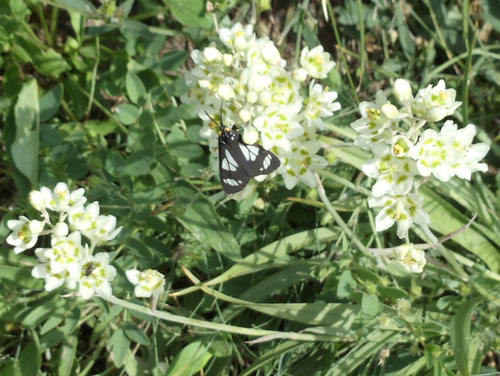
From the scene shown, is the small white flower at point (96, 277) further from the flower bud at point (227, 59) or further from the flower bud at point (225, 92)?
the flower bud at point (227, 59)

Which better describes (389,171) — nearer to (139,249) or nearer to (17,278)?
(139,249)

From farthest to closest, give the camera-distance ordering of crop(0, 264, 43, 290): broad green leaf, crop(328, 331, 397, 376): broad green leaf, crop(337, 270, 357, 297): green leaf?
crop(328, 331, 397, 376): broad green leaf
crop(337, 270, 357, 297): green leaf
crop(0, 264, 43, 290): broad green leaf

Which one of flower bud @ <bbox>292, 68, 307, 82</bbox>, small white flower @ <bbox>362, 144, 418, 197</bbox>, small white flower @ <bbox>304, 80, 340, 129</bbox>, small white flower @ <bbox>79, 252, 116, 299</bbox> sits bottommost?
small white flower @ <bbox>79, 252, 116, 299</bbox>

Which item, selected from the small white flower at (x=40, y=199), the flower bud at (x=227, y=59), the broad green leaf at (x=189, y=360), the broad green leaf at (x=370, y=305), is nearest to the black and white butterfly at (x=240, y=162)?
the flower bud at (x=227, y=59)

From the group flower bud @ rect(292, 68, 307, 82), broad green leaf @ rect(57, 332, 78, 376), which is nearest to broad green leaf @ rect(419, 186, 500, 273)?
flower bud @ rect(292, 68, 307, 82)

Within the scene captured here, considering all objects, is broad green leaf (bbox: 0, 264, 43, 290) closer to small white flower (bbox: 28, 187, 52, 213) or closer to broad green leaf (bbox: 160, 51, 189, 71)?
small white flower (bbox: 28, 187, 52, 213)

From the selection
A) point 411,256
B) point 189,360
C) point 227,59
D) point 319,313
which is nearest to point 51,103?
point 227,59

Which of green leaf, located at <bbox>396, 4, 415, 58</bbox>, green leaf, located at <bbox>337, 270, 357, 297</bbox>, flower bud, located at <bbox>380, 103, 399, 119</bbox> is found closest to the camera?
flower bud, located at <bbox>380, 103, 399, 119</bbox>
